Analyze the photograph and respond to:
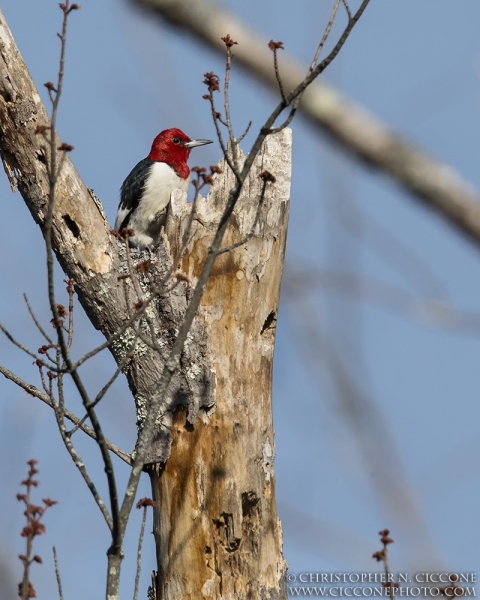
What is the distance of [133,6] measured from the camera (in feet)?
4.75

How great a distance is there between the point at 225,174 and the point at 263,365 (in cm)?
95

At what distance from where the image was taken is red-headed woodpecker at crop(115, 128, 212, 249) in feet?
17.7

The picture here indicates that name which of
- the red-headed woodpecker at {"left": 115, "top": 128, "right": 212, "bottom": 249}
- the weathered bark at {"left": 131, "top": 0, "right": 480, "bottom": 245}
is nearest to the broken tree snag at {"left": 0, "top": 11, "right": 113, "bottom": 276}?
the red-headed woodpecker at {"left": 115, "top": 128, "right": 212, "bottom": 249}

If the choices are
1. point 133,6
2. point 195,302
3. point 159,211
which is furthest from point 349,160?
point 159,211

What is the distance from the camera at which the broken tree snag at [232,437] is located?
3559 millimetres

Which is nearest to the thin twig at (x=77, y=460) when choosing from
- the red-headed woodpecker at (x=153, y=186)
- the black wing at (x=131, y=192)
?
the red-headed woodpecker at (x=153, y=186)

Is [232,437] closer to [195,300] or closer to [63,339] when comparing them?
[195,300]

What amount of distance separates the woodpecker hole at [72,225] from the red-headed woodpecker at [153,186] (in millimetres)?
951

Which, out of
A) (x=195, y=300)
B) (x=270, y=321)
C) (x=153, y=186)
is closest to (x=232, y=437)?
(x=270, y=321)

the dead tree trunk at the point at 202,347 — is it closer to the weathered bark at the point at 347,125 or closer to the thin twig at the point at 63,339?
the thin twig at the point at 63,339

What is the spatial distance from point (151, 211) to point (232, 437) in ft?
7.19

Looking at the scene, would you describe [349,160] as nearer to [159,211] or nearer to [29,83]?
[29,83]

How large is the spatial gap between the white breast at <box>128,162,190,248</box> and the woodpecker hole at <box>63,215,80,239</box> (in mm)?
1276

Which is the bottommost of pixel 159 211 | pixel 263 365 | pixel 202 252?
pixel 263 365
